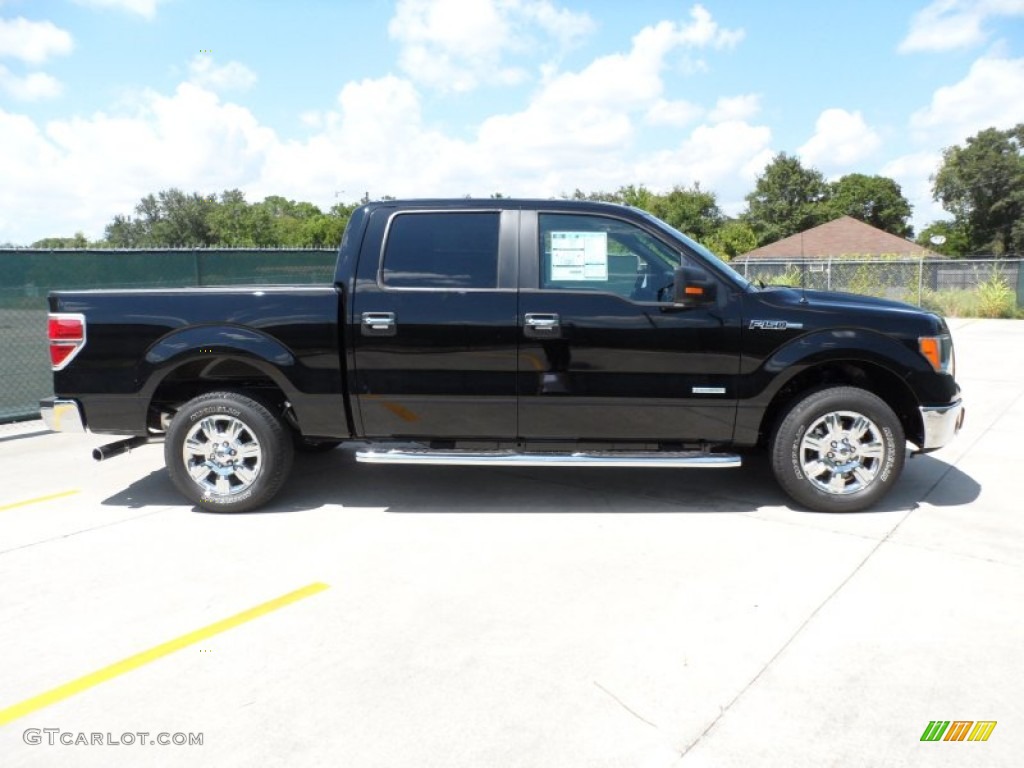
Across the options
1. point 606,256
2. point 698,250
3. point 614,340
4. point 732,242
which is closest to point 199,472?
point 614,340

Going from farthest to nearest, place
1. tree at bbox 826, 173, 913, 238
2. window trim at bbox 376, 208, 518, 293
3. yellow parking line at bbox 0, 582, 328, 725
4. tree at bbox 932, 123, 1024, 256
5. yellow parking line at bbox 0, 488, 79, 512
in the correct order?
tree at bbox 826, 173, 913, 238 < tree at bbox 932, 123, 1024, 256 < yellow parking line at bbox 0, 488, 79, 512 < window trim at bbox 376, 208, 518, 293 < yellow parking line at bbox 0, 582, 328, 725

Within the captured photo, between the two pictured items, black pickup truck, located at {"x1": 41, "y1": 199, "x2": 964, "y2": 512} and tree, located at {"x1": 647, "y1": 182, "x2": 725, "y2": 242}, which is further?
tree, located at {"x1": 647, "y1": 182, "x2": 725, "y2": 242}

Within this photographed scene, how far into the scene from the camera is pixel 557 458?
4.93m

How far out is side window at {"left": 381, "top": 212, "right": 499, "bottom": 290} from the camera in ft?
16.4

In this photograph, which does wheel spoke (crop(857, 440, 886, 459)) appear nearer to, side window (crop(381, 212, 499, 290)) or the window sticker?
the window sticker

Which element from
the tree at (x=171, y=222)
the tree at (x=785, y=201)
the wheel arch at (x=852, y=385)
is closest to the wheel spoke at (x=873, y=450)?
the wheel arch at (x=852, y=385)

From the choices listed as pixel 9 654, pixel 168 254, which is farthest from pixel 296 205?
pixel 9 654

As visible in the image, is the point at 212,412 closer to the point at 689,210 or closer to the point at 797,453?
the point at 797,453

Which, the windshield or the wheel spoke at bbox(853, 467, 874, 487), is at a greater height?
the windshield

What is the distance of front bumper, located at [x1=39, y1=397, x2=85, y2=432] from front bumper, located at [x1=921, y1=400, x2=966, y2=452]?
18.0 ft

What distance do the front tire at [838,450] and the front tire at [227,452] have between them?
329cm

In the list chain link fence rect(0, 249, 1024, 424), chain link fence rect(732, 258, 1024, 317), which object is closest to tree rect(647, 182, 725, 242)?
chain link fence rect(732, 258, 1024, 317)

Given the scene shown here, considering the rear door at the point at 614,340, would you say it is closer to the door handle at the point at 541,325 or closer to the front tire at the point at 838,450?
the door handle at the point at 541,325

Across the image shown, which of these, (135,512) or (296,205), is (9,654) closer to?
(135,512)
